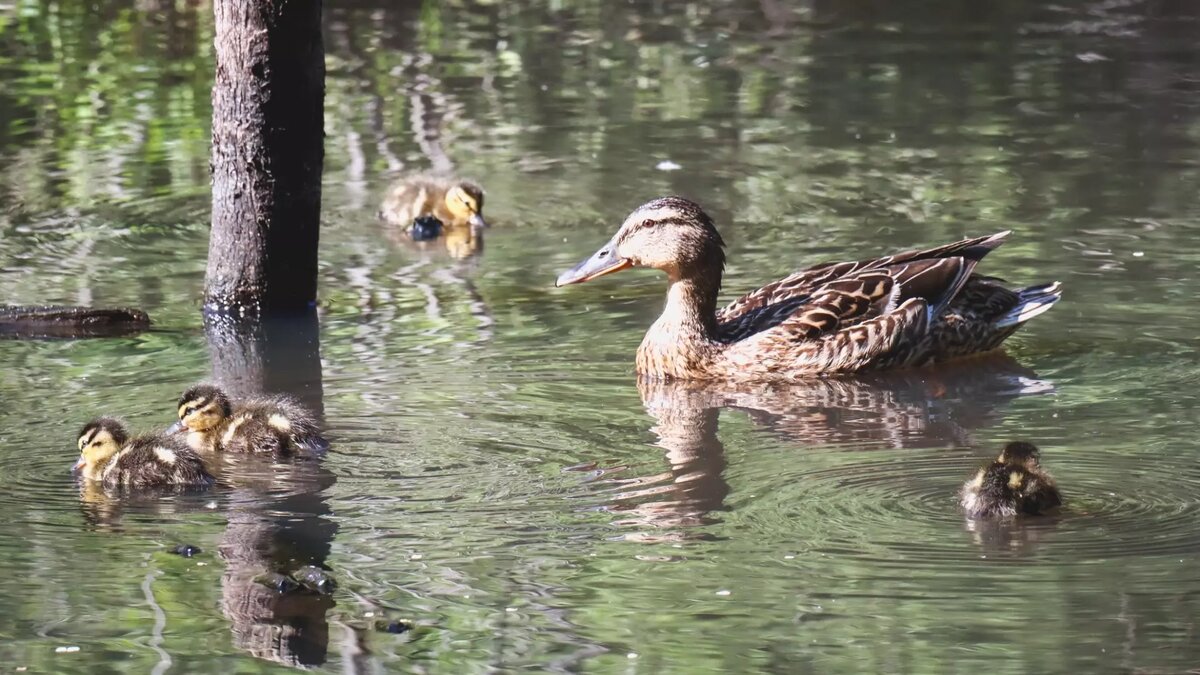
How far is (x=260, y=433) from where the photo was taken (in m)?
7.83

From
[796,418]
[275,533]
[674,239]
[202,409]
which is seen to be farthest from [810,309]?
[275,533]

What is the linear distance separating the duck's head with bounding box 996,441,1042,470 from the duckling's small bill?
326 centimetres

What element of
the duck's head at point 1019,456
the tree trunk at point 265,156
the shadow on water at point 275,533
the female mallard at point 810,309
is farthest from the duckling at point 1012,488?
the tree trunk at point 265,156

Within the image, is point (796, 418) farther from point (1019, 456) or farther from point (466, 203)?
point (466, 203)

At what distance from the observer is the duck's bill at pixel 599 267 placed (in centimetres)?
984

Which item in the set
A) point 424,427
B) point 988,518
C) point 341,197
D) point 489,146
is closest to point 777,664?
point 988,518

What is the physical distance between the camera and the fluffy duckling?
307 inches

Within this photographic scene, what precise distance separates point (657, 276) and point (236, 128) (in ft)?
8.79

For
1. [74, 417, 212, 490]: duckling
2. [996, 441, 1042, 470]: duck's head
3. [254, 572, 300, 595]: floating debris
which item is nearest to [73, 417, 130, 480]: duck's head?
[74, 417, 212, 490]: duckling

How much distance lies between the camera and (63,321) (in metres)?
10.0

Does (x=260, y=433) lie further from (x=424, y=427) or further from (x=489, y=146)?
(x=489, y=146)

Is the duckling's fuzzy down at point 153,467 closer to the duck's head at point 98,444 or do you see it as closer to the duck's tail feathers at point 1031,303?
the duck's head at point 98,444

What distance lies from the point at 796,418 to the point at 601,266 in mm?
1725

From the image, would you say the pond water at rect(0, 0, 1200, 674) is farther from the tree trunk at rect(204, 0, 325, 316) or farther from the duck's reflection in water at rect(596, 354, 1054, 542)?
the tree trunk at rect(204, 0, 325, 316)
